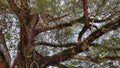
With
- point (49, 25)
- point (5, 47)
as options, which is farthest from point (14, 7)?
point (49, 25)

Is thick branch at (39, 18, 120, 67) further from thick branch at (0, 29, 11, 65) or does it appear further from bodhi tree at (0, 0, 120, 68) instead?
thick branch at (0, 29, 11, 65)

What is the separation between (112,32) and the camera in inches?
218

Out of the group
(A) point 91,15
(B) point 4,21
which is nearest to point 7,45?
(B) point 4,21

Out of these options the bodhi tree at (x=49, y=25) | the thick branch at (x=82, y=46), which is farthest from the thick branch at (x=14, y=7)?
the thick branch at (x=82, y=46)

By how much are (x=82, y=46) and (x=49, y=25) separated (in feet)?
2.56

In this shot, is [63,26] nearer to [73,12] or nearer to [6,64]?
[73,12]

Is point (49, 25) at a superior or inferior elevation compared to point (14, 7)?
inferior

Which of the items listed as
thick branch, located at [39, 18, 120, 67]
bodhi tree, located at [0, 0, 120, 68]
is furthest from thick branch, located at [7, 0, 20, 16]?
thick branch, located at [39, 18, 120, 67]

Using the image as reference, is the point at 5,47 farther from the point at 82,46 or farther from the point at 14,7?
the point at 82,46

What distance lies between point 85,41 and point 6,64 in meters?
1.40

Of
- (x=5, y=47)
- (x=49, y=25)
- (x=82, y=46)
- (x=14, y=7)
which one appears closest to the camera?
(x=14, y=7)

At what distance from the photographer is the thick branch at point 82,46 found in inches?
203

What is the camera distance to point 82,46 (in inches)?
209

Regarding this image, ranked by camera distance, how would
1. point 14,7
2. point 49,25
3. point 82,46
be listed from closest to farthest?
point 14,7, point 82,46, point 49,25
